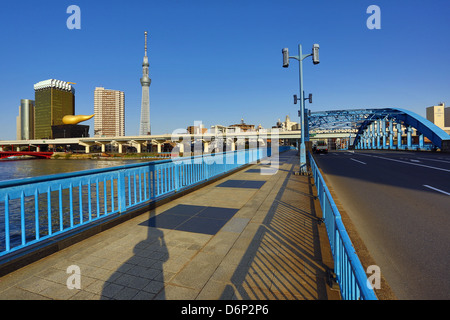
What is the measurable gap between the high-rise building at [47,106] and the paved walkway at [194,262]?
661 feet

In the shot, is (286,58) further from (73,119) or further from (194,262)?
(73,119)

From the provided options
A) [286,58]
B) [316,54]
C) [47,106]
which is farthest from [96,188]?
[47,106]

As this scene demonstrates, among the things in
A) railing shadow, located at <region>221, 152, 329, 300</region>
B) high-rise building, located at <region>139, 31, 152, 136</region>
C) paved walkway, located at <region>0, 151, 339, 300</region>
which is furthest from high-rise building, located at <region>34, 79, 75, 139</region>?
railing shadow, located at <region>221, 152, 329, 300</region>

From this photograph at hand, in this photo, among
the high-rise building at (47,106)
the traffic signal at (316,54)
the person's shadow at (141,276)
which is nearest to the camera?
the person's shadow at (141,276)

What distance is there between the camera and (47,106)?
170m

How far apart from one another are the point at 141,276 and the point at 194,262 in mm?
714

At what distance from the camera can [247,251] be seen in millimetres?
3576

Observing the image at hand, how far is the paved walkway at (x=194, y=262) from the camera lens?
103 inches

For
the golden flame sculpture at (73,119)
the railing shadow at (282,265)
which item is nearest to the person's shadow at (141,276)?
the railing shadow at (282,265)

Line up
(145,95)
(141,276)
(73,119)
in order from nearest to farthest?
(141,276)
(73,119)
(145,95)

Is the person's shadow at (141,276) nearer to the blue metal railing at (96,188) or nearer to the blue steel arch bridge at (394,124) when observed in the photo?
the blue metal railing at (96,188)
